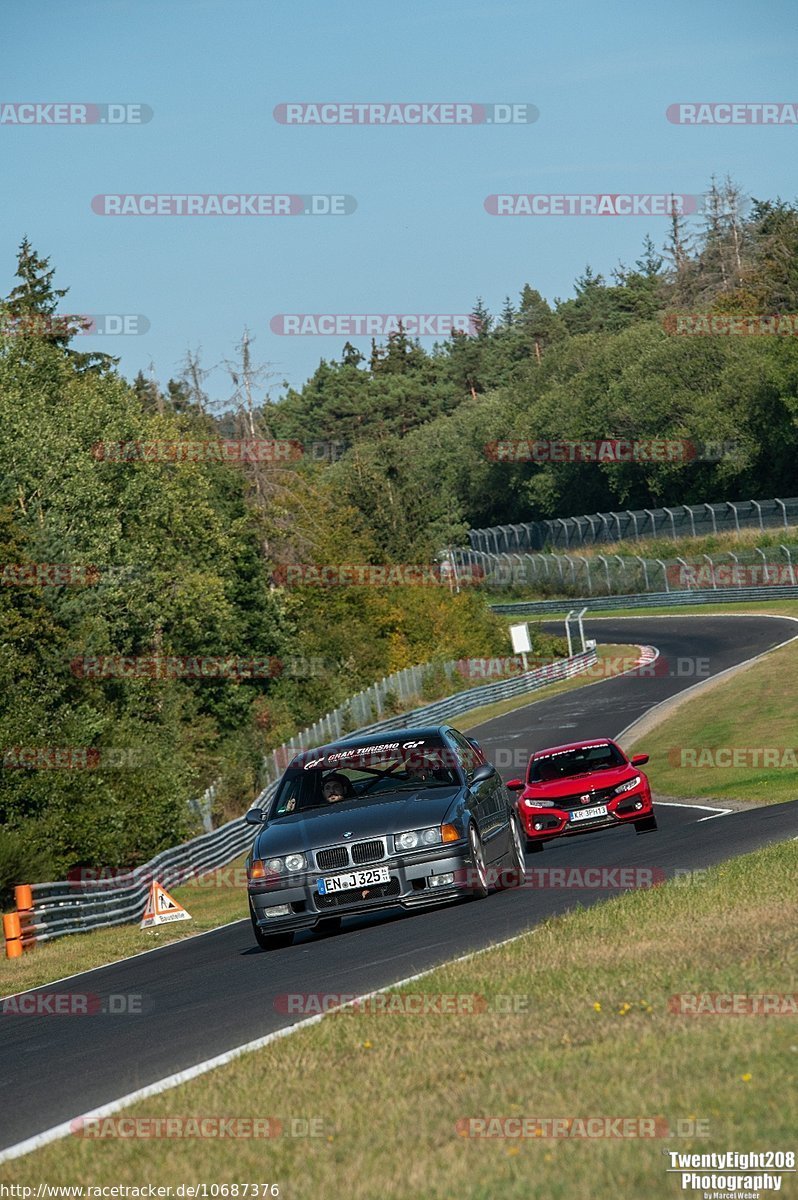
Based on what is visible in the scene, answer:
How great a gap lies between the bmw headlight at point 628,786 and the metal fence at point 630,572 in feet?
170

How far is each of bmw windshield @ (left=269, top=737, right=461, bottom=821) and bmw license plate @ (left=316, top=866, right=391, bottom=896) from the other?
3.19 ft

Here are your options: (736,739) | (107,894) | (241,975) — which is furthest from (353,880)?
(736,739)

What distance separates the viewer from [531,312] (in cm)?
17588

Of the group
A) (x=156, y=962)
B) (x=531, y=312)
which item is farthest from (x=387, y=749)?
(x=531, y=312)

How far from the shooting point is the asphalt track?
8016 millimetres

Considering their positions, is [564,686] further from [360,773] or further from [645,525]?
[360,773]

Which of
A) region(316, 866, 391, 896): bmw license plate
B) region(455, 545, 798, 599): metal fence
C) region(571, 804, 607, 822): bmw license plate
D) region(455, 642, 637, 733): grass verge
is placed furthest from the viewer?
region(455, 545, 798, 599): metal fence

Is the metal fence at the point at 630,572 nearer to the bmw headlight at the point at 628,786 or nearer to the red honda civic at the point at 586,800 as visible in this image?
the red honda civic at the point at 586,800

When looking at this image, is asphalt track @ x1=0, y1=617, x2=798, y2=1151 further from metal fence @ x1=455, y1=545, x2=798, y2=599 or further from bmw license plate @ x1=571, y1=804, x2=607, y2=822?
metal fence @ x1=455, y1=545, x2=798, y2=599

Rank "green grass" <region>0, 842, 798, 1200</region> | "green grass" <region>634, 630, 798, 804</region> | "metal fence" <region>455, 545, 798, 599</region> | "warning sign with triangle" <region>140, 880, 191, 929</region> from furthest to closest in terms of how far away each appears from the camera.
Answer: "metal fence" <region>455, 545, 798, 599</region>
"green grass" <region>634, 630, 798, 804</region>
"warning sign with triangle" <region>140, 880, 191, 929</region>
"green grass" <region>0, 842, 798, 1200</region>

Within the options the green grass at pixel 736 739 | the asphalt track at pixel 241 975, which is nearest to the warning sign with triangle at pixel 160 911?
the asphalt track at pixel 241 975

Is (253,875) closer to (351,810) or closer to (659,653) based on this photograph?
(351,810)

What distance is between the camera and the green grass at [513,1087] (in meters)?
5.05

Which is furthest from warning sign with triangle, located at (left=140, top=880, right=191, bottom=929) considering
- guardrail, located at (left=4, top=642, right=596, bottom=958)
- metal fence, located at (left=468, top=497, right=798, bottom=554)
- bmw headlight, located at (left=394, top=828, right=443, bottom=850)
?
metal fence, located at (left=468, top=497, right=798, bottom=554)
